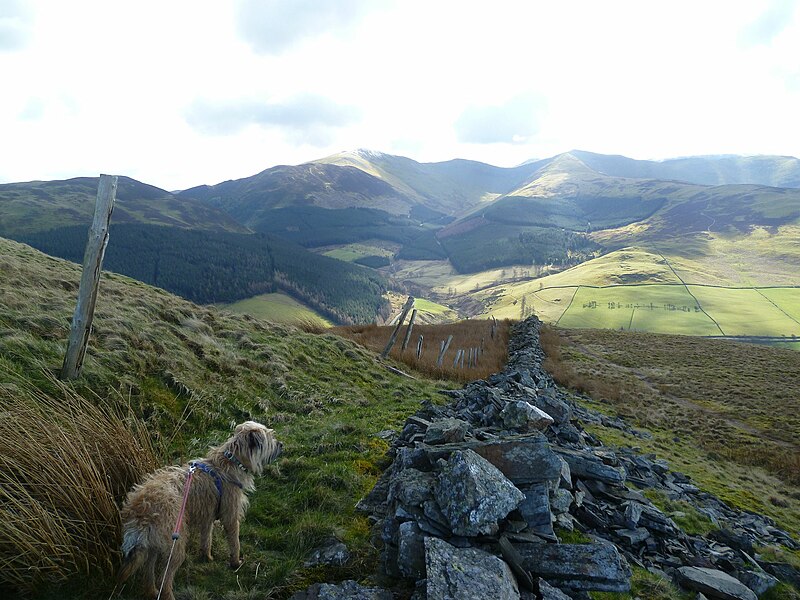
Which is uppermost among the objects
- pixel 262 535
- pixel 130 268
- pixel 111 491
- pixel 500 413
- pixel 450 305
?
pixel 111 491

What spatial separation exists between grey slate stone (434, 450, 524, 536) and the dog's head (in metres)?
2.30

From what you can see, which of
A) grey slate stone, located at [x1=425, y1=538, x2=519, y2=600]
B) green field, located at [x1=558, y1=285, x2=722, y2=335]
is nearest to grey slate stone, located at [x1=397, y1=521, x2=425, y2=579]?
grey slate stone, located at [x1=425, y1=538, x2=519, y2=600]

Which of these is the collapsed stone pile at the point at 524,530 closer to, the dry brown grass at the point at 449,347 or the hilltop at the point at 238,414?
the hilltop at the point at 238,414

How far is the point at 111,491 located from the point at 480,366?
22.9 metres

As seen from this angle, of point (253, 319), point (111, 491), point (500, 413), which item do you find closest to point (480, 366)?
point (253, 319)

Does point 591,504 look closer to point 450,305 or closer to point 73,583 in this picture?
point 73,583

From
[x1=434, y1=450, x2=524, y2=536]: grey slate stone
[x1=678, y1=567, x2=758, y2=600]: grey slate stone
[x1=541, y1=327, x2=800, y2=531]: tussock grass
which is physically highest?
[x1=434, y1=450, x2=524, y2=536]: grey slate stone

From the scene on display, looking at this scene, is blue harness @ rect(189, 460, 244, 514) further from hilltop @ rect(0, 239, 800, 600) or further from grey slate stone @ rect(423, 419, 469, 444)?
grey slate stone @ rect(423, 419, 469, 444)

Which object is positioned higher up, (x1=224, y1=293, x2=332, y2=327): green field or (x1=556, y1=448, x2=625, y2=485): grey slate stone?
(x1=556, y1=448, x2=625, y2=485): grey slate stone

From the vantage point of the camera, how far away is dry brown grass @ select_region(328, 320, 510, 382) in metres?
23.0

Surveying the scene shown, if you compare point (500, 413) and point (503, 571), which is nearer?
point (503, 571)

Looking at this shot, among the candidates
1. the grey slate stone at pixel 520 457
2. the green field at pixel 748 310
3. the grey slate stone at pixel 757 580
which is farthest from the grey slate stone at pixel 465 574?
the green field at pixel 748 310

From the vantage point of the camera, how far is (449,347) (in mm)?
32688

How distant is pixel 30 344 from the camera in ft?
27.1
